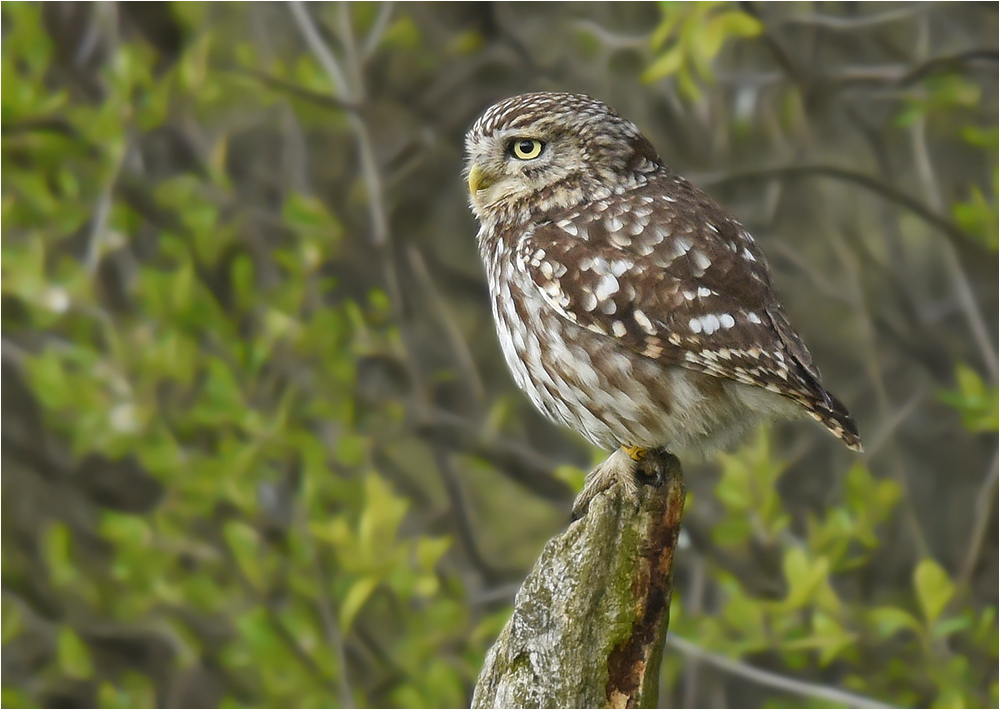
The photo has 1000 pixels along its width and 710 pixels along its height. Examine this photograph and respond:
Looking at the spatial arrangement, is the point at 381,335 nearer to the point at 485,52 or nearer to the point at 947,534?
the point at 485,52

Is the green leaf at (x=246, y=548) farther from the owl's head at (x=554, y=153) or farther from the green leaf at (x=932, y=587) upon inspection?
the green leaf at (x=932, y=587)

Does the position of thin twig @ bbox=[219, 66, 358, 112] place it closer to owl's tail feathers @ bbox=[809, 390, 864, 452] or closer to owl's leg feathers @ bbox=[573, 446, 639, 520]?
owl's leg feathers @ bbox=[573, 446, 639, 520]

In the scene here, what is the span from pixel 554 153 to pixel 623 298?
619 millimetres

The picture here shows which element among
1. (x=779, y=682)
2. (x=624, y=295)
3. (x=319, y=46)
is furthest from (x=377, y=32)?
(x=779, y=682)

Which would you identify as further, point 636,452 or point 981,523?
point 981,523

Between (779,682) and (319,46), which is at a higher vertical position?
(319,46)

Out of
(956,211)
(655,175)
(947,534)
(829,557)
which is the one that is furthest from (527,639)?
(947,534)

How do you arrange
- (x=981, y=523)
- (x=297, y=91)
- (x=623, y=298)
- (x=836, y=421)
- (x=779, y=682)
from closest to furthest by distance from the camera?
(x=836, y=421), (x=623, y=298), (x=779, y=682), (x=297, y=91), (x=981, y=523)

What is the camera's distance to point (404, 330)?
231 inches

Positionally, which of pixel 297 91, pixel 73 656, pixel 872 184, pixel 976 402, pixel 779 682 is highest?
pixel 297 91

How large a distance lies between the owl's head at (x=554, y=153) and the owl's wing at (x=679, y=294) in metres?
0.20

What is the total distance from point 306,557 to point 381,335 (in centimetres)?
119

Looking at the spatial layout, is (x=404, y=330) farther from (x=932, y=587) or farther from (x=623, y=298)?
(x=623, y=298)

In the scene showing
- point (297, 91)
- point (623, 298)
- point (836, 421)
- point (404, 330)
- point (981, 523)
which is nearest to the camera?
point (836, 421)
